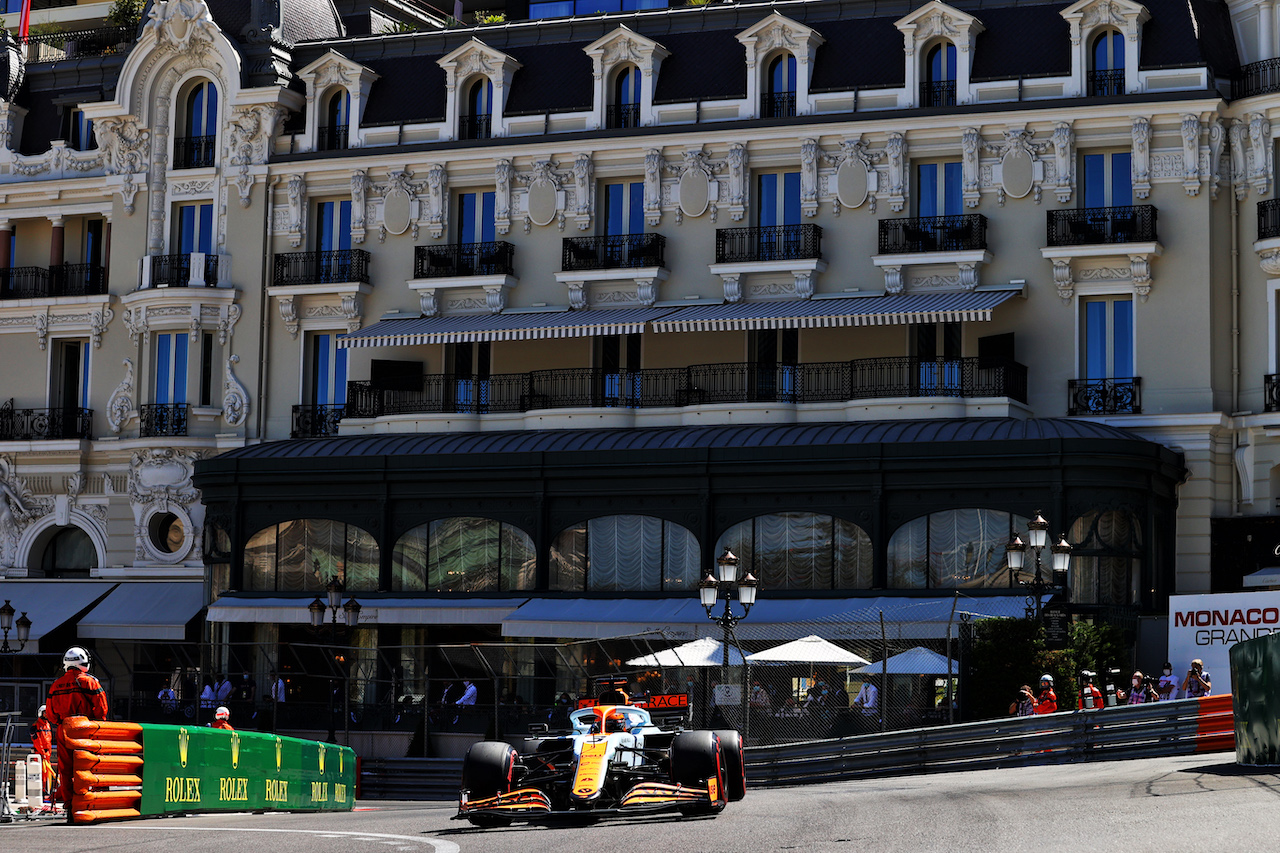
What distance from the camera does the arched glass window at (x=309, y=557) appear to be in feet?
138

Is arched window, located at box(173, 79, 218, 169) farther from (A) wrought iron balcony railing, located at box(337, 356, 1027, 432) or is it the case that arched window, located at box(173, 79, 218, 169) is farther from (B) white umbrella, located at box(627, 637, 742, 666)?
(B) white umbrella, located at box(627, 637, 742, 666)

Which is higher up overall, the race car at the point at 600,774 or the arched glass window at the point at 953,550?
the arched glass window at the point at 953,550

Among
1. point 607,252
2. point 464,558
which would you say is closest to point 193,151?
point 607,252

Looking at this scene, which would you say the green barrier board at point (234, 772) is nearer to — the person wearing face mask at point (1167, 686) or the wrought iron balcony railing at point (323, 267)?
the person wearing face mask at point (1167, 686)

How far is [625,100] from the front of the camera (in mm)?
44812

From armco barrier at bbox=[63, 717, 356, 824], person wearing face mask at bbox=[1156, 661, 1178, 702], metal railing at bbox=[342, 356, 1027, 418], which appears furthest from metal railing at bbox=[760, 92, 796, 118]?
→ armco barrier at bbox=[63, 717, 356, 824]

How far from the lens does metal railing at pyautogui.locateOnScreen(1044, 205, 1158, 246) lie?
39.9 m

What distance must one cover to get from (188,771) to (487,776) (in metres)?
3.53

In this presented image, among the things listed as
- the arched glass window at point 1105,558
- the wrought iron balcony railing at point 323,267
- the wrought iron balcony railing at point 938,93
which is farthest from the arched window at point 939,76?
the wrought iron balcony railing at point 323,267

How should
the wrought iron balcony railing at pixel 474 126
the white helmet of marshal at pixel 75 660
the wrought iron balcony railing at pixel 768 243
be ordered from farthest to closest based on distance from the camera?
the wrought iron balcony railing at pixel 474 126 → the wrought iron balcony railing at pixel 768 243 → the white helmet of marshal at pixel 75 660

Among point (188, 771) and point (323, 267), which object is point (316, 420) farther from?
point (188, 771)

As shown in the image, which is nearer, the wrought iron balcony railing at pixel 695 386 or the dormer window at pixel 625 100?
the wrought iron balcony railing at pixel 695 386

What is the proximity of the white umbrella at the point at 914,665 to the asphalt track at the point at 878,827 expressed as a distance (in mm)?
7056

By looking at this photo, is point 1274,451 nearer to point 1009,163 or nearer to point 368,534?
point 1009,163
